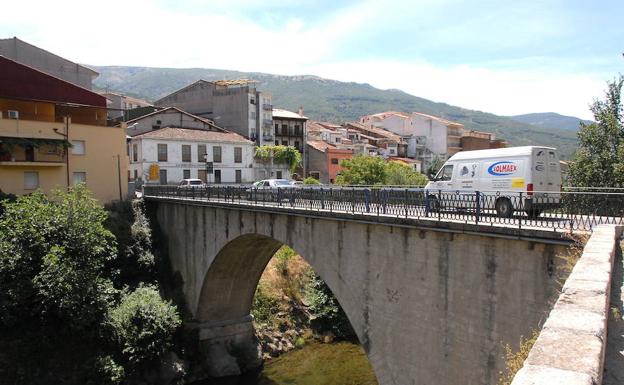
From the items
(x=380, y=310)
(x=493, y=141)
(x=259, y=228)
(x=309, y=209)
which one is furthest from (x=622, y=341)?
(x=493, y=141)

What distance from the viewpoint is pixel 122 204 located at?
34.3 m

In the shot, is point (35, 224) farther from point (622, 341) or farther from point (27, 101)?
point (622, 341)

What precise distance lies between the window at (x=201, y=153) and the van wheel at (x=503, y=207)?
4193cm

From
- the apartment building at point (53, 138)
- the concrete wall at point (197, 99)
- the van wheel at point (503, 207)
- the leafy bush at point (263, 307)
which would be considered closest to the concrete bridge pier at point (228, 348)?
the leafy bush at point (263, 307)

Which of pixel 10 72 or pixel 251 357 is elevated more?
pixel 10 72

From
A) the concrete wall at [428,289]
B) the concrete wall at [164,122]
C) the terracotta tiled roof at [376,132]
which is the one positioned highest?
the terracotta tiled roof at [376,132]

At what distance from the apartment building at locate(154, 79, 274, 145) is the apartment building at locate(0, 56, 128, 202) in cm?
2743

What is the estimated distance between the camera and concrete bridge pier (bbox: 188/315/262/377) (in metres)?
27.7

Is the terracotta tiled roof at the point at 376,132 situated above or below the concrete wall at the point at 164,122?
above

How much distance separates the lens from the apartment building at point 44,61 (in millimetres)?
41438

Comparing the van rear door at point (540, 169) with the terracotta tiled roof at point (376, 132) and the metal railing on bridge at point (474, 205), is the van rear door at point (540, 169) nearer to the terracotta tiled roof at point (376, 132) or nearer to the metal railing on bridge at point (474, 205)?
the metal railing on bridge at point (474, 205)

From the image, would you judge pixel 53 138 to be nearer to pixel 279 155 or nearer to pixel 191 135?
pixel 191 135

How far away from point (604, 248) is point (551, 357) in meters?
4.82

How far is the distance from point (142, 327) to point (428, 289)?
57.1 ft
